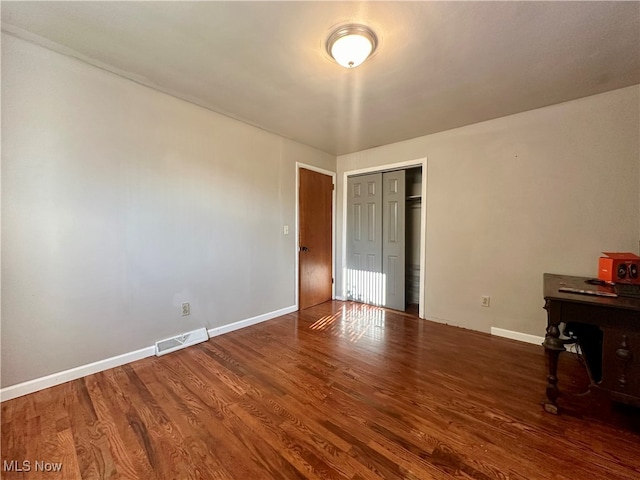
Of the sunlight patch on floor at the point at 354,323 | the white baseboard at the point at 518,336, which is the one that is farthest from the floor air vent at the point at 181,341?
the white baseboard at the point at 518,336

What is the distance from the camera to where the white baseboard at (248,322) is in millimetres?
2746

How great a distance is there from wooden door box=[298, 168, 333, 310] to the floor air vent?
4.58 feet

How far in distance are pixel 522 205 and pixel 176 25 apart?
11.0 feet

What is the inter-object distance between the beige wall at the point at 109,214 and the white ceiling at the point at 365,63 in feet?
0.88

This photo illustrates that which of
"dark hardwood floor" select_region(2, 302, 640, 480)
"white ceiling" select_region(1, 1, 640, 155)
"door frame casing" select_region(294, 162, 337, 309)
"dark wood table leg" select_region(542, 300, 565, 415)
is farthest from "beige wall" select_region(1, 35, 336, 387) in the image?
"dark wood table leg" select_region(542, 300, 565, 415)

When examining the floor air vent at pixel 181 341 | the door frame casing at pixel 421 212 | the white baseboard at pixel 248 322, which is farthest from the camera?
the door frame casing at pixel 421 212

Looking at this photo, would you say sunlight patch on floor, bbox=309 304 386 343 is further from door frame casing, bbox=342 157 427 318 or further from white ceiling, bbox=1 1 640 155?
Answer: white ceiling, bbox=1 1 640 155

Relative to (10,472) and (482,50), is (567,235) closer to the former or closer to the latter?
(482,50)

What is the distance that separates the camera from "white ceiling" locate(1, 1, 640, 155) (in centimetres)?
144

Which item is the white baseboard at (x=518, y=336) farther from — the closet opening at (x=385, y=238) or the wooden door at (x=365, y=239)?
the wooden door at (x=365, y=239)

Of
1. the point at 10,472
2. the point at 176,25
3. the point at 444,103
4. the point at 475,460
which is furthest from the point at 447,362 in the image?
the point at 176,25

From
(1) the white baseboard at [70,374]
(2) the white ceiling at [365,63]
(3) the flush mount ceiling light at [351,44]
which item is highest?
(2) the white ceiling at [365,63]

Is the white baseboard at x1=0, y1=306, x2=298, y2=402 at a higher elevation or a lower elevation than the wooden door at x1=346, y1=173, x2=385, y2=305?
lower

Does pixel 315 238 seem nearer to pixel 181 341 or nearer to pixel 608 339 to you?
pixel 181 341
